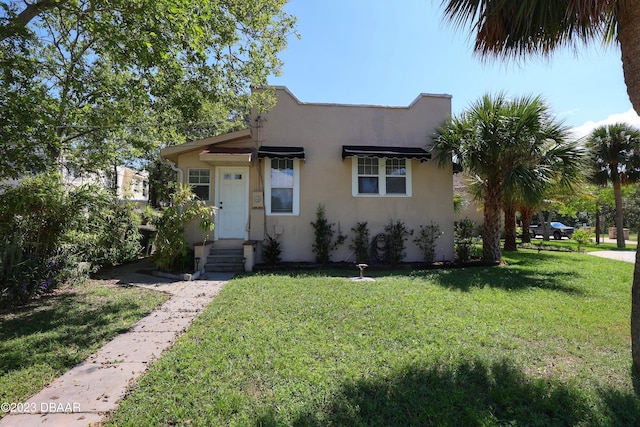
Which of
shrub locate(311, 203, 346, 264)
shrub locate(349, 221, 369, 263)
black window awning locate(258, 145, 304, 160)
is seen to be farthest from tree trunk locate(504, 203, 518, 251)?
black window awning locate(258, 145, 304, 160)

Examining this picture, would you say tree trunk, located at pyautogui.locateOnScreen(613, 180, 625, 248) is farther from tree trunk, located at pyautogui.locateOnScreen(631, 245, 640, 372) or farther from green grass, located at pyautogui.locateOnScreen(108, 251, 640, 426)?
tree trunk, located at pyautogui.locateOnScreen(631, 245, 640, 372)

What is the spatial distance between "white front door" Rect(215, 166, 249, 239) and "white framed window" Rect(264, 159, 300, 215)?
76cm

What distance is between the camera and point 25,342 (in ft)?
13.2

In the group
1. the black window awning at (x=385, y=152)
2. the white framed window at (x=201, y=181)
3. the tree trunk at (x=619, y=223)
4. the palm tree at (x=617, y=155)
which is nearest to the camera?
the black window awning at (x=385, y=152)

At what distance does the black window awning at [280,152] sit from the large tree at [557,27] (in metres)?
6.08

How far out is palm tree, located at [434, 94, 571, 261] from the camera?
919 cm

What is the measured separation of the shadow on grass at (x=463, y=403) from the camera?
2602 millimetres

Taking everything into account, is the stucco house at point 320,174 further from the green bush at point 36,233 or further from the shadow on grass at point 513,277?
the green bush at point 36,233

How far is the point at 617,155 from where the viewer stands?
1842 centimetres

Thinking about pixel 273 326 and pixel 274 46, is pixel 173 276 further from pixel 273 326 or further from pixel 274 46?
→ pixel 274 46

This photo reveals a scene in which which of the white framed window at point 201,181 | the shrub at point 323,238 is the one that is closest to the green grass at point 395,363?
the shrub at point 323,238

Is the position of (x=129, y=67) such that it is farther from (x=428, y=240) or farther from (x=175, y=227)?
(x=428, y=240)

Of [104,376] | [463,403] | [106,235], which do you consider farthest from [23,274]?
Result: [463,403]

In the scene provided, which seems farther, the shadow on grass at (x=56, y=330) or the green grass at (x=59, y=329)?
the shadow on grass at (x=56, y=330)
